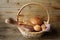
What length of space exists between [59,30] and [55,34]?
8 cm

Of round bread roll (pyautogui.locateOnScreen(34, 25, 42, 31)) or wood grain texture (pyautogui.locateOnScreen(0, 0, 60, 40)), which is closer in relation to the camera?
round bread roll (pyautogui.locateOnScreen(34, 25, 42, 31))

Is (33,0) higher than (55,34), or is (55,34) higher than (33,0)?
(33,0)

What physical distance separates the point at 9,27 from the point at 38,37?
308 millimetres

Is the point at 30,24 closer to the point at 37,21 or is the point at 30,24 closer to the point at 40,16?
the point at 37,21

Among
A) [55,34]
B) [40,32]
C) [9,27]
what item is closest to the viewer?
[40,32]

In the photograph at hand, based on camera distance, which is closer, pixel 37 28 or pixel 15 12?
pixel 37 28

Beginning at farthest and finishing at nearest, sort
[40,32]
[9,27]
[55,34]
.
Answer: [9,27] < [55,34] < [40,32]

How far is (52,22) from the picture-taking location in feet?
4.16

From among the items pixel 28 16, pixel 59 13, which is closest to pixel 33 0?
pixel 28 16

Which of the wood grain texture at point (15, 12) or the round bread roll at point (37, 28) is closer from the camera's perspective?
the round bread roll at point (37, 28)

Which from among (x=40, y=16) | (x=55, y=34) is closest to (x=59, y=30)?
(x=55, y=34)

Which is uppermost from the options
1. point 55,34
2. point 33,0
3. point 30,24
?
point 33,0

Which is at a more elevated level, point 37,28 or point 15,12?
point 15,12

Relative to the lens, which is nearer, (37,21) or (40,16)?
(37,21)
